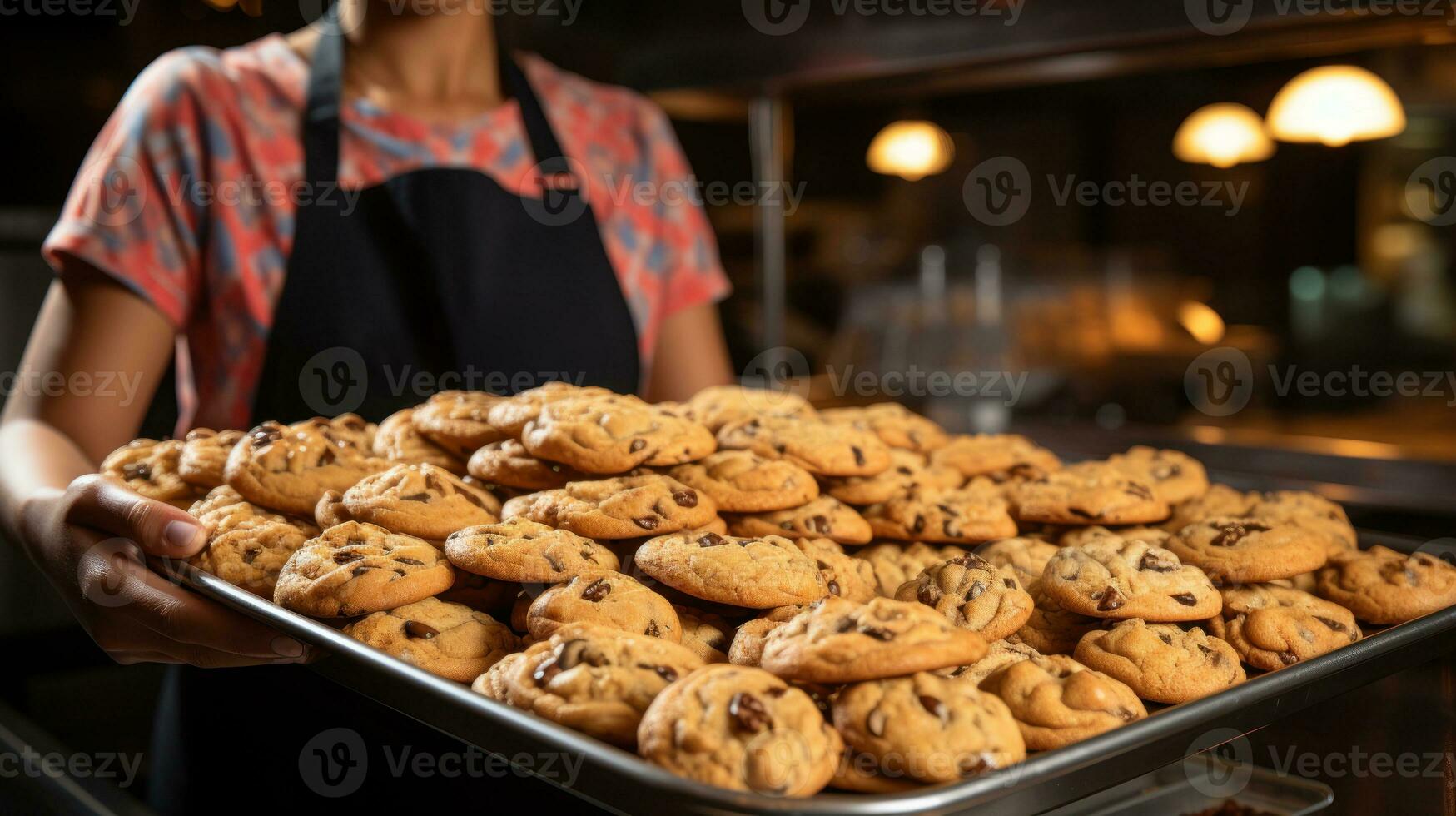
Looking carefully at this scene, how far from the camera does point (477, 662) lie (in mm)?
950

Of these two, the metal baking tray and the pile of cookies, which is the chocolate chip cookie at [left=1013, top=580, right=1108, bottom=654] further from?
the metal baking tray

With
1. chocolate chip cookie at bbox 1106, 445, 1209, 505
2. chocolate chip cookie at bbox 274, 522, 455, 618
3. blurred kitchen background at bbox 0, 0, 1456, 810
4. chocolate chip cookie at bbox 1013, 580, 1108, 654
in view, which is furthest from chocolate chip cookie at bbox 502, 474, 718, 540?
blurred kitchen background at bbox 0, 0, 1456, 810

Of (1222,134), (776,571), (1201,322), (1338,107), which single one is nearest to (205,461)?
(776,571)

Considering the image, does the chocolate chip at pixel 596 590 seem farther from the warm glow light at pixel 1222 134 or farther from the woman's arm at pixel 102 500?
the warm glow light at pixel 1222 134

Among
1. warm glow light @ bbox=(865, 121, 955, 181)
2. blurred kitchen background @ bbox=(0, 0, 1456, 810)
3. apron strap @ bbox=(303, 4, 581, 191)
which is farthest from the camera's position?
warm glow light @ bbox=(865, 121, 955, 181)

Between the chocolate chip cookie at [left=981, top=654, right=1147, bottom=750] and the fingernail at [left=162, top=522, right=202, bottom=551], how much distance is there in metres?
0.73

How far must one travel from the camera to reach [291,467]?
3.97 ft

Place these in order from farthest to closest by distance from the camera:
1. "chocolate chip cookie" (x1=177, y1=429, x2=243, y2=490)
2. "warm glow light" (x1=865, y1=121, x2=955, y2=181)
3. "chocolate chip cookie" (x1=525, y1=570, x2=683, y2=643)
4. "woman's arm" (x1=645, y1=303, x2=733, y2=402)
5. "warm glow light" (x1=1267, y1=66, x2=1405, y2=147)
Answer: "warm glow light" (x1=865, y1=121, x2=955, y2=181) → "warm glow light" (x1=1267, y1=66, x2=1405, y2=147) → "woman's arm" (x1=645, y1=303, x2=733, y2=402) → "chocolate chip cookie" (x1=177, y1=429, x2=243, y2=490) → "chocolate chip cookie" (x1=525, y1=570, x2=683, y2=643)

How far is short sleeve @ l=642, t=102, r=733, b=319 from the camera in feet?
7.82

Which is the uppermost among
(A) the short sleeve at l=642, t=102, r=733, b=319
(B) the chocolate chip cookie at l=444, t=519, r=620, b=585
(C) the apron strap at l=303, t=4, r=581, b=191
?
(C) the apron strap at l=303, t=4, r=581, b=191

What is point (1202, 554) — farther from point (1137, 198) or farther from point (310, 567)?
point (1137, 198)

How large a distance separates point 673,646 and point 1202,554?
1.84 feet

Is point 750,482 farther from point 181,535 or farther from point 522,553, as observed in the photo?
point 181,535

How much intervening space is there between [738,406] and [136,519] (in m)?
0.66
